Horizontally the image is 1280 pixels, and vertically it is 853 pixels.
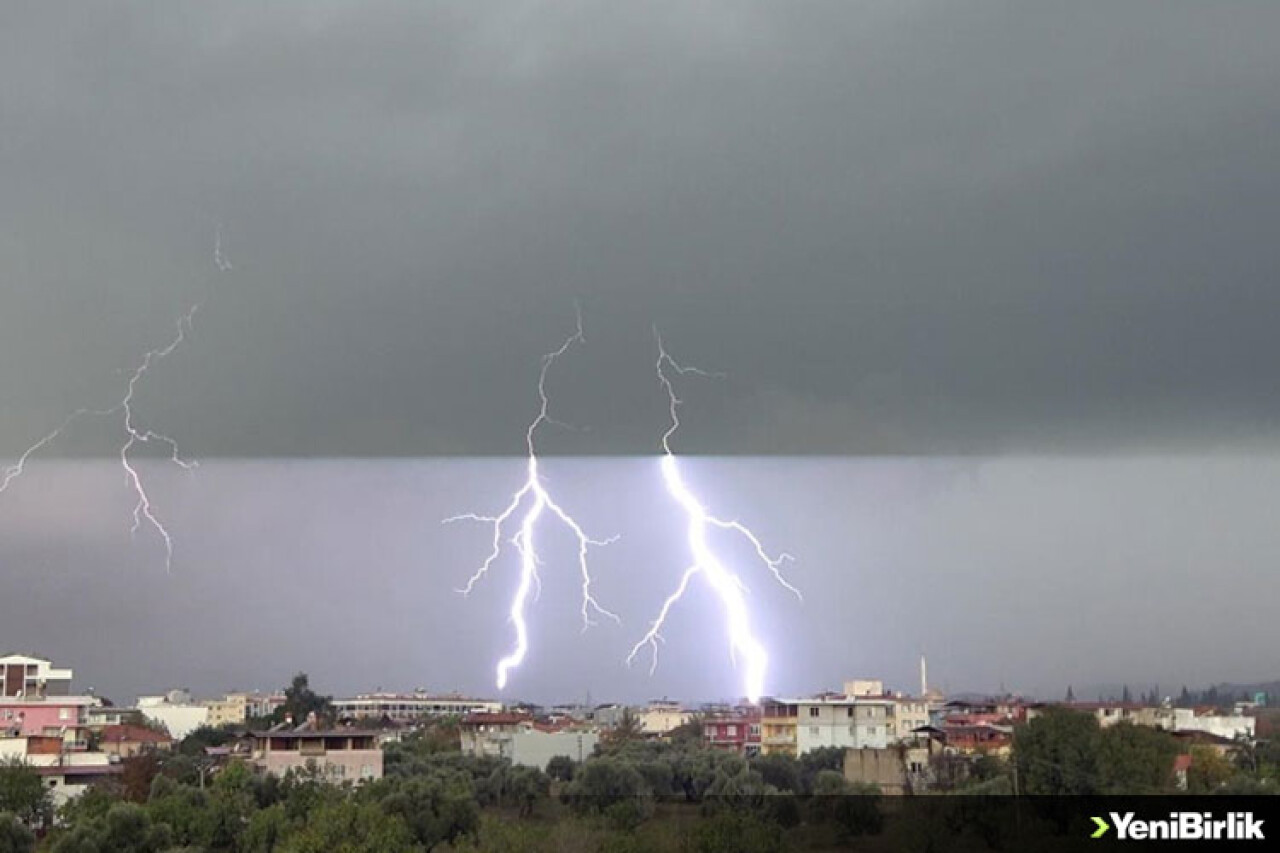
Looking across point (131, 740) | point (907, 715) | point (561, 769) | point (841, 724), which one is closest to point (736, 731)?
point (907, 715)

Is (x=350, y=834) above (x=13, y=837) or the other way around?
above

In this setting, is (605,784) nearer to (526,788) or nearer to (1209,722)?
(526,788)

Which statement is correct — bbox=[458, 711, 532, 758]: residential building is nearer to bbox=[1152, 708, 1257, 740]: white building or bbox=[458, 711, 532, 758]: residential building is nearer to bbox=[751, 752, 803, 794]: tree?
bbox=[751, 752, 803, 794]: tree

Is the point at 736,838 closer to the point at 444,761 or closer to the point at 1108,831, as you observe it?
the point at 1108,831

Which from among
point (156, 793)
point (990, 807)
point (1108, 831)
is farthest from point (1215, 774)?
point (156, 793)

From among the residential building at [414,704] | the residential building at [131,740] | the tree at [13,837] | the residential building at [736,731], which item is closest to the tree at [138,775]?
the residential building at [131,740]

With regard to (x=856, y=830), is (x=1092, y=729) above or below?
above
